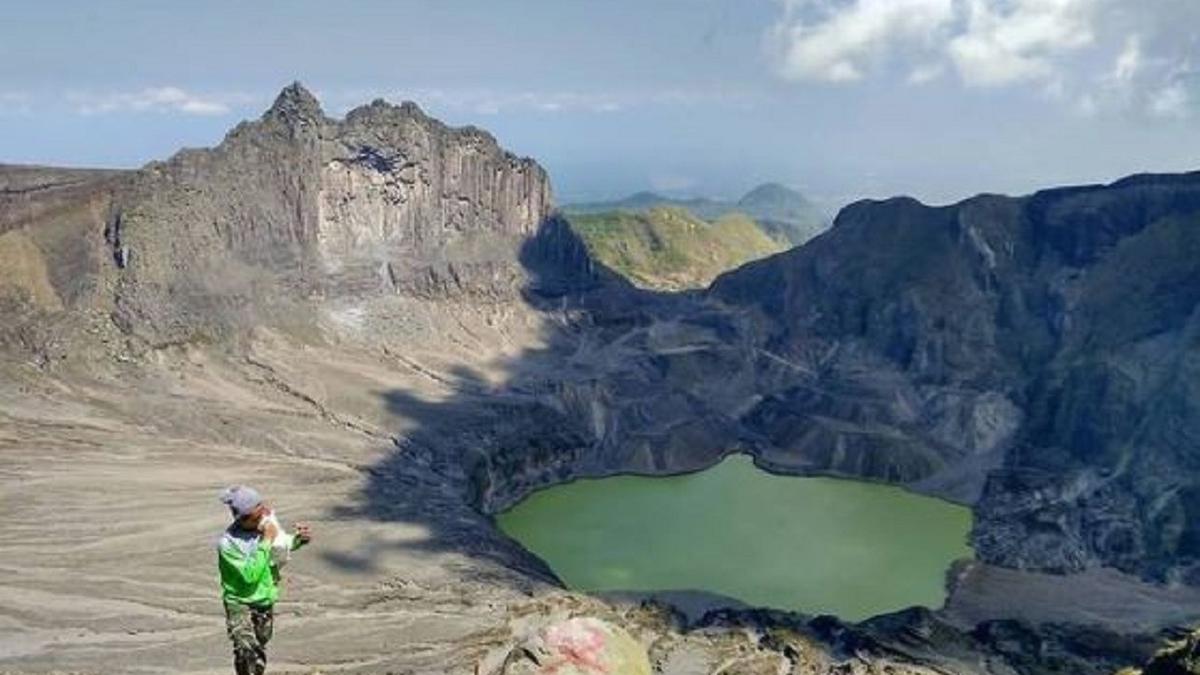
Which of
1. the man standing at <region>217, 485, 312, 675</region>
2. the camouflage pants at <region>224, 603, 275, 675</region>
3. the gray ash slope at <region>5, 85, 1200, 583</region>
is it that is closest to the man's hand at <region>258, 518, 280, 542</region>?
the man standing at <region>217, 485, 312, 675</region>

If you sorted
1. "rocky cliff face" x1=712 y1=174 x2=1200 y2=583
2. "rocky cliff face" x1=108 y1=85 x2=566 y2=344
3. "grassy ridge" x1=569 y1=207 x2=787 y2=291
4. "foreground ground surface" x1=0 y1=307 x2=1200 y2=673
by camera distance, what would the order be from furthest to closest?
"grassy ridge" x1=569 y1=207 x2=787 y2=291 < "rocky cliff face" x1=108 y1=85 x2=566 y2=344 < "rocky cliff face" x1=712 y1=174 x2=1200 y2=583 < "foreground ground surface" x1=0 y1=307 x2=1200 y2=673

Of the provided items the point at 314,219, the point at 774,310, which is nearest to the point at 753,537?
the point at 774,310

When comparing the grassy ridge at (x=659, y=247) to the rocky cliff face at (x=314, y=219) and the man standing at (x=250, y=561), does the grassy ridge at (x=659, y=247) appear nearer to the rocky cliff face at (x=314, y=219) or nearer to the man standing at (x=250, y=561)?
the rocky cliff face at (x=314, y=219)

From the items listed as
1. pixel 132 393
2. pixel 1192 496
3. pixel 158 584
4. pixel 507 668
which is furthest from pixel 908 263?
pixel 507 668

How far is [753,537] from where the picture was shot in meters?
80.2

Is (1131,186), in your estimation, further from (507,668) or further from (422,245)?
(507,668)

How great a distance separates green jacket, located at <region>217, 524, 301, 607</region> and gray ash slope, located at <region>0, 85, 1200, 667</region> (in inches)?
2224

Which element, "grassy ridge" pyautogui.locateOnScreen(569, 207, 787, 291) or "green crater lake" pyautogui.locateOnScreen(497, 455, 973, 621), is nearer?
"green crater lake" pyautogui.locateOnScreen(497, 455, 973, 621)

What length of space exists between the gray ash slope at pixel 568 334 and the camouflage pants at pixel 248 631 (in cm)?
5570

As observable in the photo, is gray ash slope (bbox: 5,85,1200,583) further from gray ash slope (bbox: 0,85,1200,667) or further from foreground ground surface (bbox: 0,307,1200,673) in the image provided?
foreground ground surface (bbox: 0,307,1200,673)

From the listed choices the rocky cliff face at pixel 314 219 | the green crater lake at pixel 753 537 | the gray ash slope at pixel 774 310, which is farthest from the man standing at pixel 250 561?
the rocky cliff face at pixel 314 219

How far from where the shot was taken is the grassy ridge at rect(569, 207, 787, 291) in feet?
585

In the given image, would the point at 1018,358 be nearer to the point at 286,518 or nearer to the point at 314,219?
the point at 314,219

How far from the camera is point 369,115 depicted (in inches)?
4633
